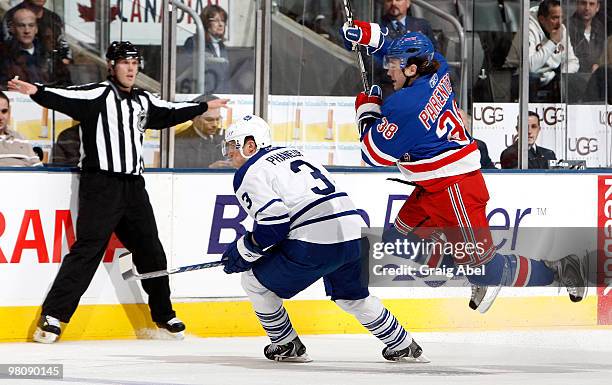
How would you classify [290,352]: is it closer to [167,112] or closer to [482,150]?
[167,112]

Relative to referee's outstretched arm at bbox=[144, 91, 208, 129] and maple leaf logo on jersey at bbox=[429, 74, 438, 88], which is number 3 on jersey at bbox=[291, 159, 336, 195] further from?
referee's outstretched arm at bbox=[144, 91, 208, 129]

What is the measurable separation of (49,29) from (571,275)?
8.35 feet

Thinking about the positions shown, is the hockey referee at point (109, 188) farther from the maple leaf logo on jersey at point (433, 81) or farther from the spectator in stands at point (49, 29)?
the maple leaf logo on jersey at point (433, 81)

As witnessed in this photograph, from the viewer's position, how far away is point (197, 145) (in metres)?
6.59

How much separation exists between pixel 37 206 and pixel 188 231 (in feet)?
2.24

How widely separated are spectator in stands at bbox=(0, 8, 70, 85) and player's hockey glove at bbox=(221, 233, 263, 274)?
5.20 feet

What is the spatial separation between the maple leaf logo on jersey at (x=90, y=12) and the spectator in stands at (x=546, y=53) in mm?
1962

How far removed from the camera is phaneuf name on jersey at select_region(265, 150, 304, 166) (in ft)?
16.4

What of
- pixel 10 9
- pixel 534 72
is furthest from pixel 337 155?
pixel 10 9

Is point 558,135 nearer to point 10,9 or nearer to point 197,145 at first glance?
point 197,145

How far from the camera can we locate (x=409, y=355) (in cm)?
527

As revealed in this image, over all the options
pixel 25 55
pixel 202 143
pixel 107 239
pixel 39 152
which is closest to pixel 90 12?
pixel 25 55

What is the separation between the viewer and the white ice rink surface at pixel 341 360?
15.4 feet

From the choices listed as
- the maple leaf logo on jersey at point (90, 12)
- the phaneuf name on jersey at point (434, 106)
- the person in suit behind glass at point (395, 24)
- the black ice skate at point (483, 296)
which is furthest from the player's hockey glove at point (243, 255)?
the person in suit behind glass at point (395, 24)
